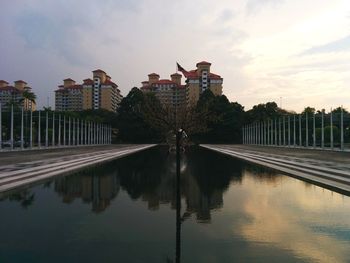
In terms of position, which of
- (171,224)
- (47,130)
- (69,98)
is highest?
A: (69,98)

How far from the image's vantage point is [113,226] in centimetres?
820

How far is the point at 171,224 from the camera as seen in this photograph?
8.48m

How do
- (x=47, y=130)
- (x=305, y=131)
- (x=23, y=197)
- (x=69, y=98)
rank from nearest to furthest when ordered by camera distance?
(x=23, y=197) < (x=47, y=130) < (x=305, y=131) < (x=69, y=98)

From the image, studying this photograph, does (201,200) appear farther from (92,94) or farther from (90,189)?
(92,94)

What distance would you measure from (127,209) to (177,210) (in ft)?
4.25

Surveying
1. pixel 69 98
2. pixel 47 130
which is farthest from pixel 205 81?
Answer: pixel 47 130

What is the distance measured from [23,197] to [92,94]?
5483 inches

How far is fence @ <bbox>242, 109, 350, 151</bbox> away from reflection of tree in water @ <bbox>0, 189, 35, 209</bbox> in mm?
38286

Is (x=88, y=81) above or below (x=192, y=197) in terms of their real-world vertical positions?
above

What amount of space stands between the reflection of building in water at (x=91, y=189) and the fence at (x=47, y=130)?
34.4m

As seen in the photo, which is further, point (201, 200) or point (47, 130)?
point (47, 130)

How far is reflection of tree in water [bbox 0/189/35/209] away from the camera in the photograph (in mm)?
10684

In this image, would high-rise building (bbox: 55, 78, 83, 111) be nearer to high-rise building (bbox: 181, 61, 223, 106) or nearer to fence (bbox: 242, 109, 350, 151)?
high-rise building (bbox: 181, 61, 223, 106)

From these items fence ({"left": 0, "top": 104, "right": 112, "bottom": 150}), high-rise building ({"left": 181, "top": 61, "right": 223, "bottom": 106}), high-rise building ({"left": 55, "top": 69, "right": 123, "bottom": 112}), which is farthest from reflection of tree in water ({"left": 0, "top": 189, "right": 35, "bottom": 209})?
high-rise building ({"left": 55, "top": 69, "right": 123, "bottom": 112})
